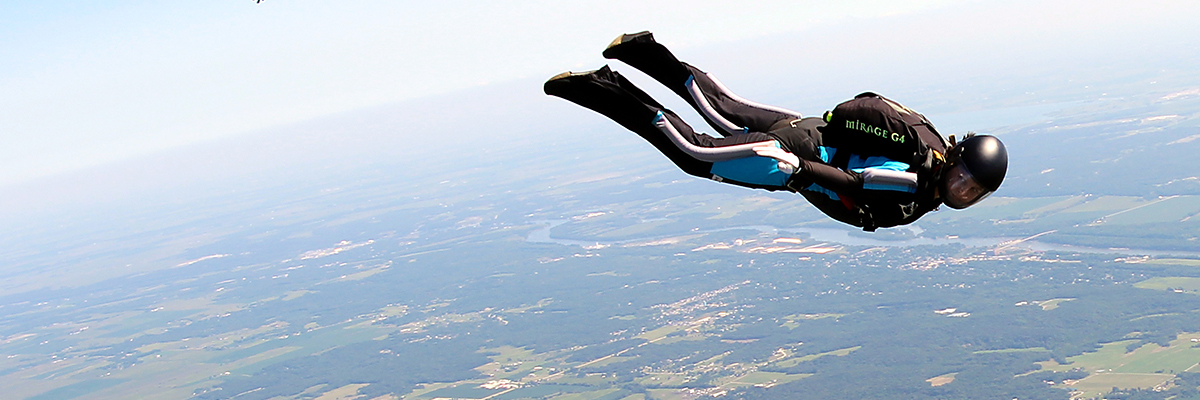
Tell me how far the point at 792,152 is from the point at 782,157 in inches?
18.1

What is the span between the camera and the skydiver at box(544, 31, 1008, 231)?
5336mm

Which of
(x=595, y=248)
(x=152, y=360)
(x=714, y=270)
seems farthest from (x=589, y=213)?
(x=152, y=360)

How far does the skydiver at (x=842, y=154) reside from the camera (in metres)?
5.34

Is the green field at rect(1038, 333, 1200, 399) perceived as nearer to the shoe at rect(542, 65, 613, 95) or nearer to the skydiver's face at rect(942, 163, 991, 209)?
the skydiver's face at rect(942, 163, 991, 209)

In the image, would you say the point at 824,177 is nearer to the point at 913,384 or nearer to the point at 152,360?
the point at 913,384

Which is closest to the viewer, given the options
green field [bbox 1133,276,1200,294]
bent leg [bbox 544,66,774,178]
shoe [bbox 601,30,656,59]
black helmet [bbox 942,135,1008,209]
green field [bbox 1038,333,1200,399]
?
black helmet [bbox 942,135,1008,209]

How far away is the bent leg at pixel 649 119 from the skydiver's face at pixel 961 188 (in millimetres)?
1130

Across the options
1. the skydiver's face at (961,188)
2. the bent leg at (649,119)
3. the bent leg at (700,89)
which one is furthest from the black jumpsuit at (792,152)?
the bent leg at (700,89)

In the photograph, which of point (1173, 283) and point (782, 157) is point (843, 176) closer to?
point (782, 157)

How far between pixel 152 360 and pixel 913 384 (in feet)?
374

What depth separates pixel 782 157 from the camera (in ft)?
17.5

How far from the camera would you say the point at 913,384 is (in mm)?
93125

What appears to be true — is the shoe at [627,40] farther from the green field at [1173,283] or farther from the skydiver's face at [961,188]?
the green field at [1173,283]

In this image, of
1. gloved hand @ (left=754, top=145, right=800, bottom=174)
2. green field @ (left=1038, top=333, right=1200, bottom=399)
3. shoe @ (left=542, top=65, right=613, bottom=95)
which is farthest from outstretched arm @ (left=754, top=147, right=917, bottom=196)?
green field @ (left=1038, top=333, right=1200, bottom=399)
